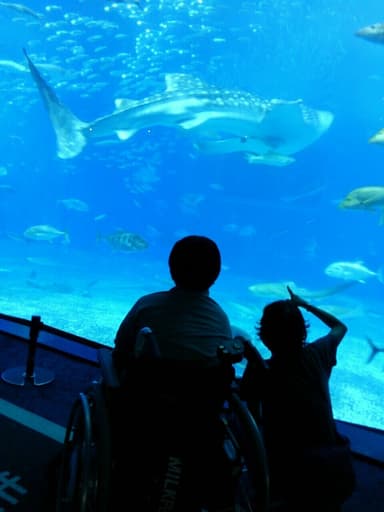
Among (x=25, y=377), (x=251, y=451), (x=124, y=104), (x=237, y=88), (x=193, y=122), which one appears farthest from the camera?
(x=237, y=88)

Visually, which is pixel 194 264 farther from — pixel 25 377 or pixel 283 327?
pixel 25 377

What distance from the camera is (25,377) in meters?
2.68

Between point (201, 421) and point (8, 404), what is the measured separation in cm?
167

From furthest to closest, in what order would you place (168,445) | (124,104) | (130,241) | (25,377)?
1. (130,241)
2. (124,104)
3. (25,377)
4. (168,445)

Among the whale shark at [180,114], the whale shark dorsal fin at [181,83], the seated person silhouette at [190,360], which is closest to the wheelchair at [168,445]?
the seated person silhouette at [190,360]

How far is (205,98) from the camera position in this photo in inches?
259

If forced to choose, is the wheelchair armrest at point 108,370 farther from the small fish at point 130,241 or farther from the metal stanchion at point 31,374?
the small fish at point 130,241

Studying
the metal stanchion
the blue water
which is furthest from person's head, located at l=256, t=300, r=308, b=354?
the blue water

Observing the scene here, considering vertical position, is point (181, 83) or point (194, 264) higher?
point (181, 83)

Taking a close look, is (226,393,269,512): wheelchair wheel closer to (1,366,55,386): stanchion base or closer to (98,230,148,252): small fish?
(1,366,55,386): stanchion base

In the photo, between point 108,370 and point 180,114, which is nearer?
point 108,370

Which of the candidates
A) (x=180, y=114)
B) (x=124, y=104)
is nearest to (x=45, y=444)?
(x=124, y=104)

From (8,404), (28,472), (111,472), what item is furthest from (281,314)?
(8,404)

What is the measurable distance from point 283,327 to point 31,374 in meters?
1.93
